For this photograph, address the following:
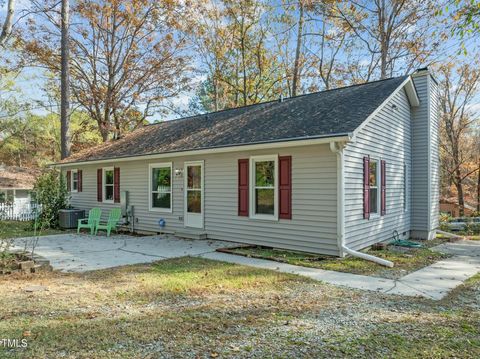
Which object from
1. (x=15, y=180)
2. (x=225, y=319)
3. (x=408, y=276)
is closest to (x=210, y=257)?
(x=225, y=319)

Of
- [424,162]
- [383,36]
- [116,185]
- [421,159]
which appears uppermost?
[383,36]

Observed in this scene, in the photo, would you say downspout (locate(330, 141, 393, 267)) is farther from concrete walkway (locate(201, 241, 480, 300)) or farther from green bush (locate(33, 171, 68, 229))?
green bush (locate(33, 171, 68, 229))

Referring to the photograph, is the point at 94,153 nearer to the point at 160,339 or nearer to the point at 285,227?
the point at 285,227

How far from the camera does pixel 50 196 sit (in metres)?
14.2

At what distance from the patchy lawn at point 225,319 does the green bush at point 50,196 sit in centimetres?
907

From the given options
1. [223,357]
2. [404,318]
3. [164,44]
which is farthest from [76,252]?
[164,44]

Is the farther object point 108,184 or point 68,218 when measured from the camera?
point 108,184

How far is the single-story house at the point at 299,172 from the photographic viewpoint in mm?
7828

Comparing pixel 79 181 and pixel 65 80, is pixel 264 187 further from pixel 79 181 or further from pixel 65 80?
pixel 65 80

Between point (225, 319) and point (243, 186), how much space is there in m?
5.31

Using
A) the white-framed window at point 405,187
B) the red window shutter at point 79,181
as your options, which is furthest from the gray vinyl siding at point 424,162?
the red window shutter at point 79,181

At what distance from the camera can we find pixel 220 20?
912 inches

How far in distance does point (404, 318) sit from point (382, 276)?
7.08 feet

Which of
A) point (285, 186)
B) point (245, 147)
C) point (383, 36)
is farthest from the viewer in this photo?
point (383, 36)
